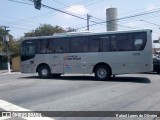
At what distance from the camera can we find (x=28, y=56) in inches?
828

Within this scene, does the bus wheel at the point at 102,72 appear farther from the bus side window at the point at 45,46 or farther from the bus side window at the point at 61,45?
the bus side window at the point at 45,46

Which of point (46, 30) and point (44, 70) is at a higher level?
point (46, 30)

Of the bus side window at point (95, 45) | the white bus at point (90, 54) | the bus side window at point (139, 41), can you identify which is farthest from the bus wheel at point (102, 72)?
the bus side window at point (139, 41)

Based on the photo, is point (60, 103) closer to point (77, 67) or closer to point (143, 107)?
point (143, 107)

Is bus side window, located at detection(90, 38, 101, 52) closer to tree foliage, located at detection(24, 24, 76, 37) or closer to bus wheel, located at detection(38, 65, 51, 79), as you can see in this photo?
bus wheel, located at detection(38, 65, 51, 79)

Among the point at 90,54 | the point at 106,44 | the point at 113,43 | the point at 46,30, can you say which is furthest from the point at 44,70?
the point at 46,30

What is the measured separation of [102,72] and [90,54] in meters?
1.34

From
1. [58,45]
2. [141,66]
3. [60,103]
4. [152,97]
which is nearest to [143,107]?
[152,97]

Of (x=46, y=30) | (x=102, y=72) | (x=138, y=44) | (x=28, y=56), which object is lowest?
(x=102, y=72)

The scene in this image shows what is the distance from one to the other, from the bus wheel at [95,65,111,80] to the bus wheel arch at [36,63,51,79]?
3751 mm

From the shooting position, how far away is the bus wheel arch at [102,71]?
1809cm

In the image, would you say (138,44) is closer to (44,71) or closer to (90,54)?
(90,54)

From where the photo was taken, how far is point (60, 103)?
998cm

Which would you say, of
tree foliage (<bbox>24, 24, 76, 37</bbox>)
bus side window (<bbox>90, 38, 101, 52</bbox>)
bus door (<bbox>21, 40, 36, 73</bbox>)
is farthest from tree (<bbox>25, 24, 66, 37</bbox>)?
bus side window (<bbox>90, 38, 101, 52</bbox>)
